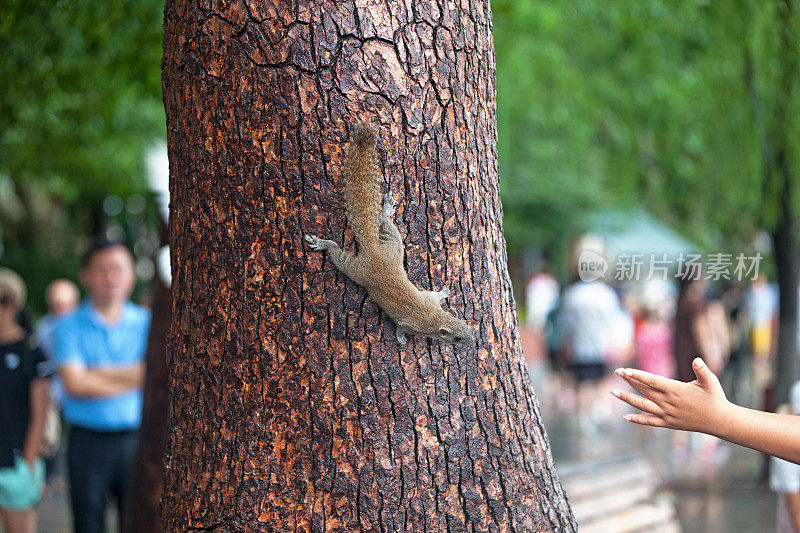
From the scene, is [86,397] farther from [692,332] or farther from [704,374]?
[692,332]

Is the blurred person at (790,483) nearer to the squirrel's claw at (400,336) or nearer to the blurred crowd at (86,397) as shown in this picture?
the squirrel's claw at (400,336)

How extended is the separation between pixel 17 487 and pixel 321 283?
376cm

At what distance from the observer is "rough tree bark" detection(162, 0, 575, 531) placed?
6.63 ft

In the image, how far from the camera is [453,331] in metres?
2.10

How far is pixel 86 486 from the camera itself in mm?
4688

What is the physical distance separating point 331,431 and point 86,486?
10.7 feet

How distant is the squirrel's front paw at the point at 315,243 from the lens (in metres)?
2.01

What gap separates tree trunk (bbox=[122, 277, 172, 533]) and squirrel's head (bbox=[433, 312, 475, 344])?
2802 mm

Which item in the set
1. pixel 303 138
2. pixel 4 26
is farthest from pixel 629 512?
pixel 4 26

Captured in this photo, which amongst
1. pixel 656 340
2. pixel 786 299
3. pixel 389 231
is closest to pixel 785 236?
pixel 786 299

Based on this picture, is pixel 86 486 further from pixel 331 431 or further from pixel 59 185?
pixel 59 185

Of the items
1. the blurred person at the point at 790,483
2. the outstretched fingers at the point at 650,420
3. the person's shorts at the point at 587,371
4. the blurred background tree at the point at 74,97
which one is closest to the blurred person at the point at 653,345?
the person's shorts at the point at 587,371

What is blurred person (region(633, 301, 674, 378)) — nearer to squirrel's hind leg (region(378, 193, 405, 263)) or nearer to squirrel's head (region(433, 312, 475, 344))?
squirrel's head (region(433, 312, 475, 344))

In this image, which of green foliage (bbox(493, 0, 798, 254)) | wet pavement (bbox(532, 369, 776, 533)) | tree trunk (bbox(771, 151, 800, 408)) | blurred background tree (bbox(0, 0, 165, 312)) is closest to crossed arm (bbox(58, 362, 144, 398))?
blurred background tree (bbox(0, 0, 165, 312))
